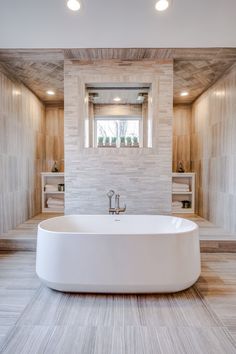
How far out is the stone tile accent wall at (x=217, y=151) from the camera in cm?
361

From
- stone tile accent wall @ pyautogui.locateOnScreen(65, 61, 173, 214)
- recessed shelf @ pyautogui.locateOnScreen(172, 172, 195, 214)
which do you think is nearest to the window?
stone tile accent wall @ pyautogui.locateOnScreen(65, 61, 173, 214)

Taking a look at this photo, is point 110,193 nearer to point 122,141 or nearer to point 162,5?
point 122,141

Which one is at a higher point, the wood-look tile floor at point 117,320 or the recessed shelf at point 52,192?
the recessed shelf at point 52,192

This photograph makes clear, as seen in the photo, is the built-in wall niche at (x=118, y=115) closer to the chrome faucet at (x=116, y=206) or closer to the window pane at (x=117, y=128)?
the window pane at (x=117, y=128)

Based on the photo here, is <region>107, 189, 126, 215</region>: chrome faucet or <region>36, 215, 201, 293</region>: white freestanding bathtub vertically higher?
<region>107, 189, 126, 215</region>: chrome faucet

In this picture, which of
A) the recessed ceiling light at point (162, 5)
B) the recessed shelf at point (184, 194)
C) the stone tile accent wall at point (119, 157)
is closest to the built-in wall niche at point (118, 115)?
the stone tile accent wall at point (119, 157)

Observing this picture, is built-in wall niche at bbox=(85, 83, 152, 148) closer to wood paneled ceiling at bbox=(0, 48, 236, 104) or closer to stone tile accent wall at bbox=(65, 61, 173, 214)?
stone tile accent wall at bbox=(65, 61, 173, 214)

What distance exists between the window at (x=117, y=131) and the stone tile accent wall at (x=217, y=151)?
1.38 meters

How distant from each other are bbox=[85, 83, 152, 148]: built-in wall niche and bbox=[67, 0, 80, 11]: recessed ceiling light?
3.40 ft

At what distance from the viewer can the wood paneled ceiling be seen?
317cm

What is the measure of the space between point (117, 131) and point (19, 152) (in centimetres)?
182

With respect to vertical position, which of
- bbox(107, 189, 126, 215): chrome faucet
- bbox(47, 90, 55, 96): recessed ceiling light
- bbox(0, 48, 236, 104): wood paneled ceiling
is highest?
bbox(0, 48, 236, 104): wood paneled ceiling

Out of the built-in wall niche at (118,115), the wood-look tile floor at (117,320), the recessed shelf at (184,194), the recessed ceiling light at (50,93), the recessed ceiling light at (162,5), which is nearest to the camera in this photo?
the wood-look tile floor at (117,320)

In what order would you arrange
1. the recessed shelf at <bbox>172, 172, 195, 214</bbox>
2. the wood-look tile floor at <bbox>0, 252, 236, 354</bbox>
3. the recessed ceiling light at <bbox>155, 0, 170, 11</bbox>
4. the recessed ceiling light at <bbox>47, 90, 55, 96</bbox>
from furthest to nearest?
the recessed shelf at <bbox>172, 172, 195, 214</bbox>
the recessed ceiling light at <bbox>47, 90, 55, 96</bbox>
the recessed ceiling light at <bbox>155, 0, 170, 11</bbox>
the wood-look tile floor at <bbox>0, 252, 236, 354</bbox>
